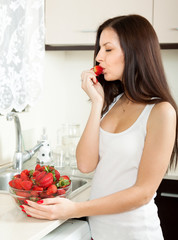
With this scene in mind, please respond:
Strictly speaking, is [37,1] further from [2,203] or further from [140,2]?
[2,203]

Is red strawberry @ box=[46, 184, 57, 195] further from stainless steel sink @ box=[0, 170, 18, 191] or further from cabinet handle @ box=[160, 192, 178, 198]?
cabinet handle @ box=[160, 192, 178, 198]

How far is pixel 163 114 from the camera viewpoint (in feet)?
3.84

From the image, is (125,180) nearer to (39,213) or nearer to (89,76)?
(39,213)

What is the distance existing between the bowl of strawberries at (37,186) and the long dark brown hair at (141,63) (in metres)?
0.43

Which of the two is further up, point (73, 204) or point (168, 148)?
point (168, 148)

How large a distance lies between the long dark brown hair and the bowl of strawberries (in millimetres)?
427

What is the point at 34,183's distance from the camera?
128 centimetres

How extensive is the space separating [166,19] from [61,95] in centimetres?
99

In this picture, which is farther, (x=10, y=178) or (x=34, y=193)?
(x=10, y=178)

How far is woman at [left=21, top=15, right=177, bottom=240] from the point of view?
117 cm

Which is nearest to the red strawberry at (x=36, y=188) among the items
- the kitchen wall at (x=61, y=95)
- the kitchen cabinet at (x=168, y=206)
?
the kitchen wall at (x=61, y=95)

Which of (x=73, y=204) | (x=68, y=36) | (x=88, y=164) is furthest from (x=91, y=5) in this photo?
(x=73, y=204)

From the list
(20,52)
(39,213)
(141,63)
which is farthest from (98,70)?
(20,52)

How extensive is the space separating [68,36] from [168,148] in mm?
1311
